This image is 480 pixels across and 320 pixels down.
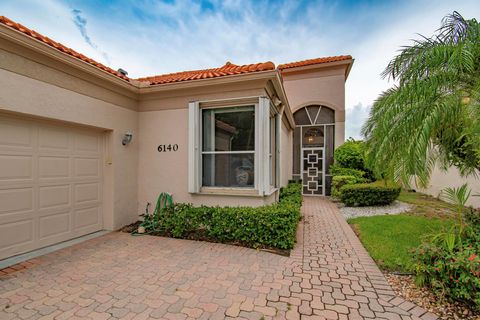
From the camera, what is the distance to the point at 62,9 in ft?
19.2

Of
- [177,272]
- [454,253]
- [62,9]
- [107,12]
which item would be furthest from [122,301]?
[107,12]

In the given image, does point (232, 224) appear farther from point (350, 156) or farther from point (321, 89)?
point (321, 89)

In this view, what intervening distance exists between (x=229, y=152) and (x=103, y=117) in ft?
10.6

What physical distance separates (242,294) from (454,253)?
3032 millimetres

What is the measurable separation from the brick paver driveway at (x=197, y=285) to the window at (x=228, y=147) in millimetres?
1657

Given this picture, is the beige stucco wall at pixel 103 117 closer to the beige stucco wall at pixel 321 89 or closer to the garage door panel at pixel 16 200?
the garage door panel at pixel 16 200

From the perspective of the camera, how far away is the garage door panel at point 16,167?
386 cm

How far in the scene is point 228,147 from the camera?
5.57 m

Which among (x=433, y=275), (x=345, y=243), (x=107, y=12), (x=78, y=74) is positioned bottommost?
(x=345, y=243)

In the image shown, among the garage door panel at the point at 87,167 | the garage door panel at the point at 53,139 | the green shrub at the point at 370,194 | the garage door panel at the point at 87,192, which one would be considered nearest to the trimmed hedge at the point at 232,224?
the garage door panel at the point at 87,192

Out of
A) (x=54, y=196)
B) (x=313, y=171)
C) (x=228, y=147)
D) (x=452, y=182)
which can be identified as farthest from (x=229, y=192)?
(x=452, y=182)

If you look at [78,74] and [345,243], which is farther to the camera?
[345,243]

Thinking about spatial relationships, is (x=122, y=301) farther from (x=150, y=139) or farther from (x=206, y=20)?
(x=206, y=20)

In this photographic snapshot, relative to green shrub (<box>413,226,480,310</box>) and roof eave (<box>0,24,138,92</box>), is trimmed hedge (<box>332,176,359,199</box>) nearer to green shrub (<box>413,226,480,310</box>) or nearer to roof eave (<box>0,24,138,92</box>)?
green shrub (<box>413,226,480,310</box>)
